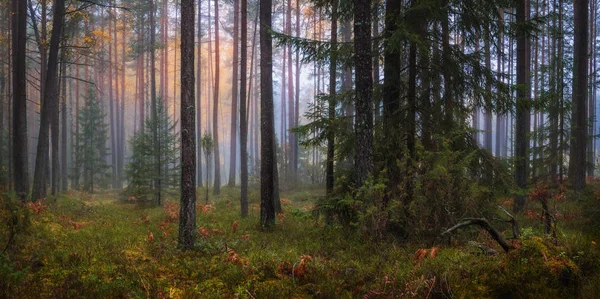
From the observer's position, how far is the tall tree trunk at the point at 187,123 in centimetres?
764

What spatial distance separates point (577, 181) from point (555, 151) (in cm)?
502

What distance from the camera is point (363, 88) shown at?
8.09 m

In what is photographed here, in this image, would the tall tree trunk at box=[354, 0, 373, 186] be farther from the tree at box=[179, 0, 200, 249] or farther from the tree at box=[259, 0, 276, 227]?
the tree at box=[179, 0, 200, 249]

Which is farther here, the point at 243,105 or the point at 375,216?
the point at 243,105

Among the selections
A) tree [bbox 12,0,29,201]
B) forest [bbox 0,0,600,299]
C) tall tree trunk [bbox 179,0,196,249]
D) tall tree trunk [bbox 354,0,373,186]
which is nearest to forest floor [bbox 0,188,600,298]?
forest [bbox 0,0,600,299]

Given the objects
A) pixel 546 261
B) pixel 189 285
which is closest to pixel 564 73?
pixel 546 261

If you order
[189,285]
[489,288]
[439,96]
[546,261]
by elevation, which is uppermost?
[439,96]

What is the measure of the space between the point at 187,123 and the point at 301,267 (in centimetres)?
407

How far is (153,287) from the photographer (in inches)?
200

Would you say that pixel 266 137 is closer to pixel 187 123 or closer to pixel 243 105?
pixel 243 105

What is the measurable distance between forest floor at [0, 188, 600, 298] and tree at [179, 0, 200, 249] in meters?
0.57

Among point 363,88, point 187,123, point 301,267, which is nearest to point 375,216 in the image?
point 301,267

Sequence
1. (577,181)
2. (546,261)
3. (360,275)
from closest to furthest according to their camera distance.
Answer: (546,261), (360,275), (577,181)

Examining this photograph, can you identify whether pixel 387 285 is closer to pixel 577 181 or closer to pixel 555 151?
pixel 577 181
